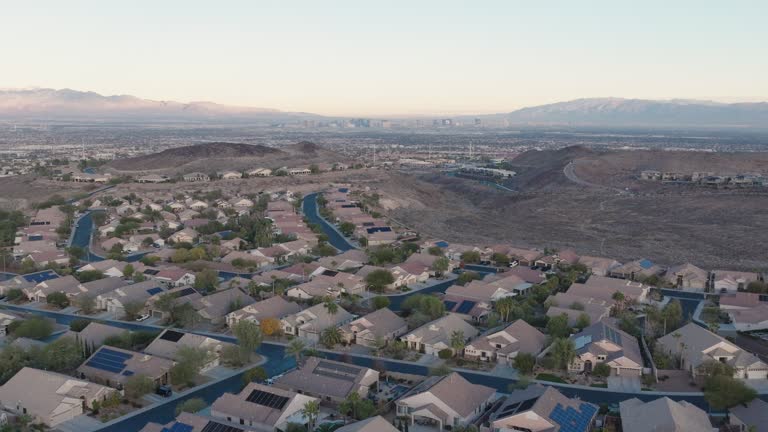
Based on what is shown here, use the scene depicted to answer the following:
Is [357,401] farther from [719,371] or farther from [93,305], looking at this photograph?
[93,305]

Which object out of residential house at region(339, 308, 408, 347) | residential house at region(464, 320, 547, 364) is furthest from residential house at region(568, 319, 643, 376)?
residential house at region(339, 308, 408, 347)

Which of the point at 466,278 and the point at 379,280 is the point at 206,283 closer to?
the point at 379,280

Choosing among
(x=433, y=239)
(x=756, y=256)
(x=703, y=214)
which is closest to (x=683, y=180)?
(x=703, y=214)

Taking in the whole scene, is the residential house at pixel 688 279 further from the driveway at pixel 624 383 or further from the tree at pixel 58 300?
the tree at pixel 58 300

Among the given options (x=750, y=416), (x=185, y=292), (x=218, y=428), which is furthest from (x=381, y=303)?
(x=750, y=416)

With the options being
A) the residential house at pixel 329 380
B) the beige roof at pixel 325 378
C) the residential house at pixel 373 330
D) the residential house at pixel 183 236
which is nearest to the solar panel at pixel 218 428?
the residential house at pixel 329 380

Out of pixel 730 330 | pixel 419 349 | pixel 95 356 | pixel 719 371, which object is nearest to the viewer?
pixel 719 371

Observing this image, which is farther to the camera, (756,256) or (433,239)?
(433,239)
